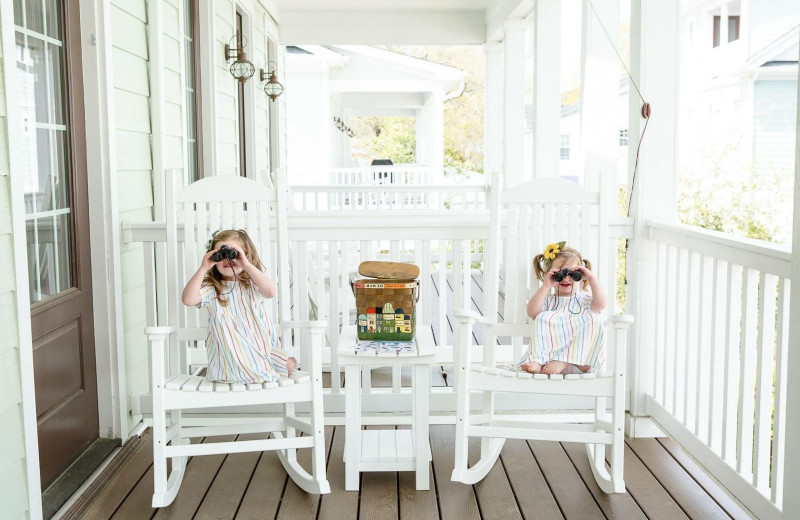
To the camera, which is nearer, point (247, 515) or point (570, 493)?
point (247, 515)

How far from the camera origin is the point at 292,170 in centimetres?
1230

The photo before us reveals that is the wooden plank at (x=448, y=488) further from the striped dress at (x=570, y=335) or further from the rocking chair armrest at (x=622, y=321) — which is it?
the rocking chair armrest at (x=622, y=321)

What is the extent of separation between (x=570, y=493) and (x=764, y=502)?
679 millimetres

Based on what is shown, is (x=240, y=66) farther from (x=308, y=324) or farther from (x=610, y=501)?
(x=610, y=501)

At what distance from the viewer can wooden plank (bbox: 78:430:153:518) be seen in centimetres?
288

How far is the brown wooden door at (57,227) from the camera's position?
2848mm

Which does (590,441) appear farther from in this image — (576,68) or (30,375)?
(576,68)

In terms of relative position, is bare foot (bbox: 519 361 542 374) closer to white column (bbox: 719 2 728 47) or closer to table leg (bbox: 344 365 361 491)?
table leg (bbox: 344 365 361 491)

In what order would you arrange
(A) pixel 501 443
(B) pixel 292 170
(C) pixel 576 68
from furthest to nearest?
1. (C) pixel 576 68
2. (B) pixel 292 170
3. (A) pixel 501 443

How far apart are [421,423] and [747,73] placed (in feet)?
6.00

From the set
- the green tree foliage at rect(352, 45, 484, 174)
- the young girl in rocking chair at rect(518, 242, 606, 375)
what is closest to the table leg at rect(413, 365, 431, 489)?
the young girl in rocking chair at rect(518, 242, 606, 375)

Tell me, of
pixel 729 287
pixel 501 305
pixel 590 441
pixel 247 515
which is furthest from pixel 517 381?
pixel 501 305

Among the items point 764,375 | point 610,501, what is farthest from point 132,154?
point 764,375

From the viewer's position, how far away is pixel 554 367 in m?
3.01
